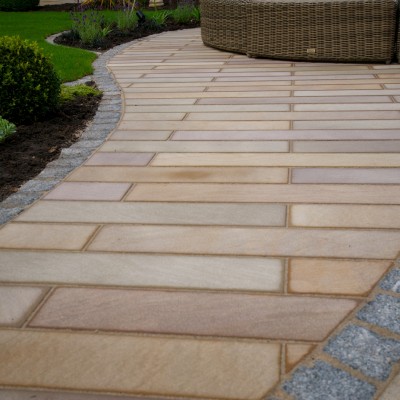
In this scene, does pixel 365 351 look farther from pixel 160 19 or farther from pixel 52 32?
pixel 160 19

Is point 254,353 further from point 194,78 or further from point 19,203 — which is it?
point 194,78

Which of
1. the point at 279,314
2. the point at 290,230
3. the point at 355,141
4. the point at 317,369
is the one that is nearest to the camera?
the point at 317,369

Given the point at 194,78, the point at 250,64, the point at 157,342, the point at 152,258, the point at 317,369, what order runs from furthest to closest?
the point at 250,64
the point at 194,78
the point at 152,258
the point at 157,342
the point at 317,369

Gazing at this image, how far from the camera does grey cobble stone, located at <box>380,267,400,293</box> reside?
181 cm

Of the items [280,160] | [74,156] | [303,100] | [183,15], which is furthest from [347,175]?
[183,15]

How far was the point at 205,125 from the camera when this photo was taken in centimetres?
365

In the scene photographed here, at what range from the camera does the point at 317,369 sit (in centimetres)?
147

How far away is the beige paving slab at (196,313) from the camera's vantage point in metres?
1.65

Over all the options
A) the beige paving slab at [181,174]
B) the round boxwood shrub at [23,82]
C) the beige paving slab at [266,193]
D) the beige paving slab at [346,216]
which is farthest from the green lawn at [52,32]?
the beige paving slab at [346,216]

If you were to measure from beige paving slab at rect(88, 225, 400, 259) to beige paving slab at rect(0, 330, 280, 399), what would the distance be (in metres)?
0.54

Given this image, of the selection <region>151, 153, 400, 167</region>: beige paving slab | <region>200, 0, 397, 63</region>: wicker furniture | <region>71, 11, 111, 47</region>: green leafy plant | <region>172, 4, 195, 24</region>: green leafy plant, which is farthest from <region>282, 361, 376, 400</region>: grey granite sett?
<region>172, 4, 195, 24</region>: green leafy plant

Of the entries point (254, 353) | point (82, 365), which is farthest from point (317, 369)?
point (82, 365)

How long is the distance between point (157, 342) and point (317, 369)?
0.42m

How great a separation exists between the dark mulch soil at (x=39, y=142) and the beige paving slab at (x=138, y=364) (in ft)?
4.05
